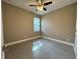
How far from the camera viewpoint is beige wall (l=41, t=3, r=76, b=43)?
17.5 ft

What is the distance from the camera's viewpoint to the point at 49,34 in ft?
24.6

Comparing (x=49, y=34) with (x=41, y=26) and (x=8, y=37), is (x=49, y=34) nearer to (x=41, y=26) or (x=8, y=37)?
(x=41, y=26)

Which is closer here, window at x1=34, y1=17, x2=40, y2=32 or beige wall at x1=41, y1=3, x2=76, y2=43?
beige wall at x1=41, y1=3, x2=76, y2=43

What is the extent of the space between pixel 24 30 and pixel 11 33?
137 cm

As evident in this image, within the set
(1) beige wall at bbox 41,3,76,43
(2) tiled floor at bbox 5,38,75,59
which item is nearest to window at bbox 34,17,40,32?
(1) beige wall at bbox 41,3,76,43

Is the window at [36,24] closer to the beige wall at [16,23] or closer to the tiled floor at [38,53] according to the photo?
the beige wall at [16,23]

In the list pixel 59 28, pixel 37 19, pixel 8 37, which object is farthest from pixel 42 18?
pixel 8 37

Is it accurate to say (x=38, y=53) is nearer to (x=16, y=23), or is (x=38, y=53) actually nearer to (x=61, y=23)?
(x=16, y=23)

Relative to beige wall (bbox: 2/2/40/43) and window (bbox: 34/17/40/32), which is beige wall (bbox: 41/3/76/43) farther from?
beige wall (bbox: 2/2/40/43)

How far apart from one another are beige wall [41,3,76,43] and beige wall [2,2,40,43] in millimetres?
1568

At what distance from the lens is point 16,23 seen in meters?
5.67

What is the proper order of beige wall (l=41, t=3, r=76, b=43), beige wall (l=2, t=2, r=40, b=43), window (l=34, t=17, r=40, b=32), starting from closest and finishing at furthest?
beige wall (l=2, t=2, r=40, b=43) < beige wall (l=41, t=3, r=76, b=43) < window (l=34, t=17, r=40, b=32)

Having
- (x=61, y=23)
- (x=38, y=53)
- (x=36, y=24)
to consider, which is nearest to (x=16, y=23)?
(x=36, y=24)

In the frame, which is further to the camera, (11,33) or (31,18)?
(31,18)
